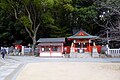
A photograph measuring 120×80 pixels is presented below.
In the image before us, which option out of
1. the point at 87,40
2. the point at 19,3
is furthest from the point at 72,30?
the point at 19,3

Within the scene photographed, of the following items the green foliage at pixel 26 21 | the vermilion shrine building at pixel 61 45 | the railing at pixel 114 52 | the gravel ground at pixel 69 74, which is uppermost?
the green foliage at pixel 26 21

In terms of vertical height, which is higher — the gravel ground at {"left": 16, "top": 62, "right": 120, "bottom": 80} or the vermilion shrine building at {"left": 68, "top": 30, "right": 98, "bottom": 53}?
the vermilion shrine building at {"left": 68, "top": 30, "right": 98, "bottom": 53}

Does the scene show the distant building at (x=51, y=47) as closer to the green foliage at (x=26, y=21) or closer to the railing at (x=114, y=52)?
the green foliage at (x=26, y=21)

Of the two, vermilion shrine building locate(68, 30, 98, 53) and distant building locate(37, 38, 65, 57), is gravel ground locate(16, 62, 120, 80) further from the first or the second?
vermilion shrine building locate(68, 30, 98, 53)

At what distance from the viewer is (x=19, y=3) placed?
142 ft

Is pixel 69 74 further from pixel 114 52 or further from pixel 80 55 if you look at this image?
pixel 114 52

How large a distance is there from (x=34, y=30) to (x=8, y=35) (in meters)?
6.66

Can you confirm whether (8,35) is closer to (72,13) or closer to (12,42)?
(12,42)

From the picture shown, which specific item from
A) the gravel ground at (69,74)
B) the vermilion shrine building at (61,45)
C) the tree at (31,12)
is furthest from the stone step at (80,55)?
the gravel ground at (69,74)

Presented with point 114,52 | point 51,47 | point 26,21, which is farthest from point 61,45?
point 114,52

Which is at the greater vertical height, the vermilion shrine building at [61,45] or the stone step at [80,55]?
the vermilion shrine building at [61,45]

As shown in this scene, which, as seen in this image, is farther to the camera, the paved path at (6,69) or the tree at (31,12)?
the tree at (31,12)

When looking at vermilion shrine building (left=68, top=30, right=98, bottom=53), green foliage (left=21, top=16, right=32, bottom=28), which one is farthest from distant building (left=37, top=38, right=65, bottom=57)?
green foliage (left=21, top=16, right=32, bottom=28)

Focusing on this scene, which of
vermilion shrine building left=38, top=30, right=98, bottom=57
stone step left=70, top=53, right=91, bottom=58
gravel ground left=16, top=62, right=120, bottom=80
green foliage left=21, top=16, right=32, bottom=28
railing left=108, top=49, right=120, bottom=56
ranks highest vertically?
green foliage left=21, top=16, right=32, bottom=28
